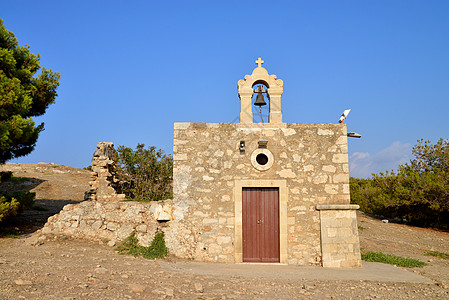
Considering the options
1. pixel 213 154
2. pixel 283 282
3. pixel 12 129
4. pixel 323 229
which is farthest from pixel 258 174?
pixel 12 129

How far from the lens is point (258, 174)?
27.6ft

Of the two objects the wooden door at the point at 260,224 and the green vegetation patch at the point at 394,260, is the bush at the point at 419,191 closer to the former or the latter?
the green vegetation patch at the point at 394,260

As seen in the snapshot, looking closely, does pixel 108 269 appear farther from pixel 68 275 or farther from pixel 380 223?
pixel 380 223

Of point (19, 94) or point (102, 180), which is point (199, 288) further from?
point (19, 94)

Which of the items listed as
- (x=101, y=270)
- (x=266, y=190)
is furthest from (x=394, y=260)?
(x=101, y=270)

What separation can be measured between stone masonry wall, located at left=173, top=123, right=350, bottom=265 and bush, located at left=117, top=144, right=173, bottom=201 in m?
4.98

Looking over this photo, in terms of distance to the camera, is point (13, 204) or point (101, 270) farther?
point (13, 204)

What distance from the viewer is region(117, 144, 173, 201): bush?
13047 mm

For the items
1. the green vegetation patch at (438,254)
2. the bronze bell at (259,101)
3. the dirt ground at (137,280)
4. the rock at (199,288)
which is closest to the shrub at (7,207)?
the dirt ground at (137,280)

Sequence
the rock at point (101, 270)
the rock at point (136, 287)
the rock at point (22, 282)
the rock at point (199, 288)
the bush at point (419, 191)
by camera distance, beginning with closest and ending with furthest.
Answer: the rock at point (22, 282), the rock at point (136, 287), the rock at point (199, 288), the rock at point (101, 270), the bush at point (419, 191)

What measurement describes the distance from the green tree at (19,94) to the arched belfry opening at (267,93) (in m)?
6.00

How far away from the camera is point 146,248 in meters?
8.29

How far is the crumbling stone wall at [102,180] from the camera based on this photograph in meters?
10.8

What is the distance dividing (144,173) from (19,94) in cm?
527
